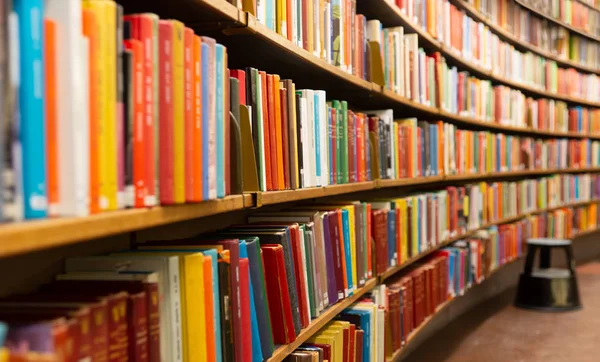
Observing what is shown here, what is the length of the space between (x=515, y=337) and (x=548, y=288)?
875mm

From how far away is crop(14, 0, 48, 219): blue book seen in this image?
2.42 feet

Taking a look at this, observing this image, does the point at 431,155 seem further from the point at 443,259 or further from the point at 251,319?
the point at 251,319

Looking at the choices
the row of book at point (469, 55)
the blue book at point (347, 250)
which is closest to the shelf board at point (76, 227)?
the blue book at point (347, 250)

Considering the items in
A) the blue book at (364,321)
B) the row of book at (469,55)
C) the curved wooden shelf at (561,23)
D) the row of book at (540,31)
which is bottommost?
the blue book at (364,321)

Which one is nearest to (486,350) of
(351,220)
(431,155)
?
(431,155)

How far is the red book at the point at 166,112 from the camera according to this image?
101cm

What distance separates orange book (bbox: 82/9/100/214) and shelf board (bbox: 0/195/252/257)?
3cm

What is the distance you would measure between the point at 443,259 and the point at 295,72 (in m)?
1.72

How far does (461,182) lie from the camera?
450 cm

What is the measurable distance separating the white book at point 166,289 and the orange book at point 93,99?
280 millimetres

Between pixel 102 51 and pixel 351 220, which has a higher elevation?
pixel 102 51

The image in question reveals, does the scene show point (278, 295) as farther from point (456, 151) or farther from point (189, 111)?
point (456, 151)

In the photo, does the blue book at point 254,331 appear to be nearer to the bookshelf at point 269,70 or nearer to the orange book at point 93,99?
the bookshelf at point 269,70

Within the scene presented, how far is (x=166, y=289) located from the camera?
1102 mm
